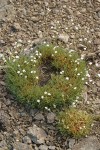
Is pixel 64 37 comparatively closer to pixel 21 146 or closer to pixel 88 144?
pixel 88 144

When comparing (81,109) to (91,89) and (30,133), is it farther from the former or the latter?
(30,133)

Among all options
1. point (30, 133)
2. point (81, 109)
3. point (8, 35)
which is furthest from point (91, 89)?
point (8, 35)

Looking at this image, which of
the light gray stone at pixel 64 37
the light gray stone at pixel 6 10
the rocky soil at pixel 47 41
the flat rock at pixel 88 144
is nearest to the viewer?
the flat rock at pixel 88 144

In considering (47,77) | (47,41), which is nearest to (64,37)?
(47,41)

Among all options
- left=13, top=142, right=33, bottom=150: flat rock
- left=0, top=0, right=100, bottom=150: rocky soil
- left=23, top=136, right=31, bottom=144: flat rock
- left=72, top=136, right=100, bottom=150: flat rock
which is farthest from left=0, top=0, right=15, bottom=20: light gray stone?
left=72, top=136, right=100, bottom=150: flat rock

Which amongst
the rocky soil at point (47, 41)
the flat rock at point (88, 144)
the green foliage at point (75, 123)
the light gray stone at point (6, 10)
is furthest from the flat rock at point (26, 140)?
the light gray stone at point (6, 10)

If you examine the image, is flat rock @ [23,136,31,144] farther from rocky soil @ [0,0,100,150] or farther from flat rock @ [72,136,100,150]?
flat rock @ [72,136,100,150]

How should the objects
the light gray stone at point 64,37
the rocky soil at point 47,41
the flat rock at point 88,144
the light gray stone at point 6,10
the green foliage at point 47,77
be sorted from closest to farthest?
the flat rock at point 88,144 → the rocky soil at point 47,41 → the green foliage at point 47,77 → the light gray stone at point 64,37 → the light gray stone at point 6,10

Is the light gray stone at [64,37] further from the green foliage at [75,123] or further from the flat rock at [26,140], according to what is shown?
the flat rock at [26,140]
